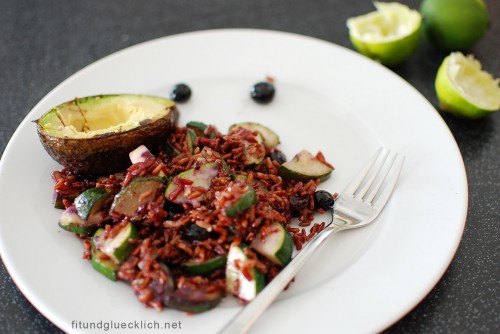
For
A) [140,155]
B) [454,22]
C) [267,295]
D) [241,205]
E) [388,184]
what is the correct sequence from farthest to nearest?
[454,22]
[388,184]
[140,155]
[241,205]
[267,295]

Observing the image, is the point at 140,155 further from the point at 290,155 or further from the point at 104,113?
the point at 290,155

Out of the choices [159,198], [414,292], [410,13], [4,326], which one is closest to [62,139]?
[159,198]

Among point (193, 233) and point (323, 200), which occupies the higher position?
point (193, 233)

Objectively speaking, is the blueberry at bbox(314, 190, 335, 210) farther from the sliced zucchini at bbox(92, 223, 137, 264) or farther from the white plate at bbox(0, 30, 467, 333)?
the sliced zucchini at bbox(92, 223, 137, 264)

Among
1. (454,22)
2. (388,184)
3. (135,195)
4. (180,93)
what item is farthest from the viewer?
(454,22)

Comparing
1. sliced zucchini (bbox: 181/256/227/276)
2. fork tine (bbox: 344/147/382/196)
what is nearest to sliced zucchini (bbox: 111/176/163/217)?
sliced zucchini (bbox: 181/256/227/276)

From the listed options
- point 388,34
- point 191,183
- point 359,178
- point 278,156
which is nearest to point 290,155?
point 278,156

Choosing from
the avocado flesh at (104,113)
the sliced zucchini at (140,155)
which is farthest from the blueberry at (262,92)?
the sliced zucchini at (140,155)
